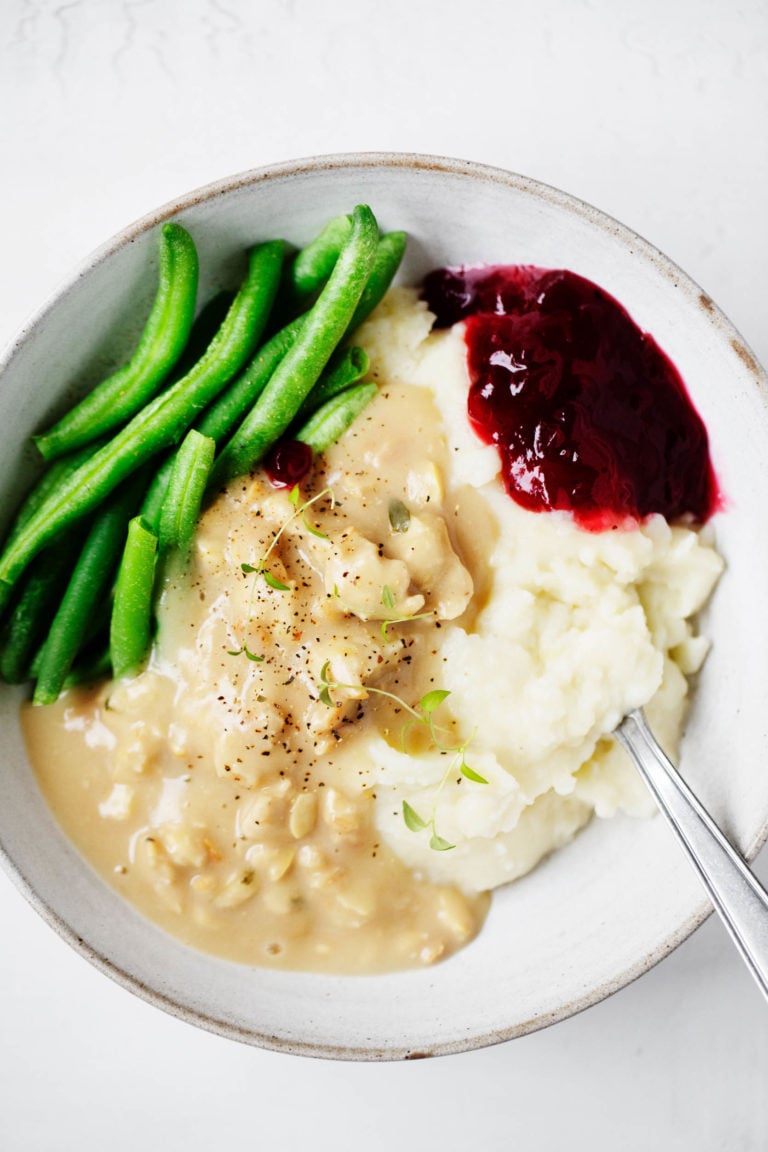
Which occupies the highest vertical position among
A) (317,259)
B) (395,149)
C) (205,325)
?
(395,149)

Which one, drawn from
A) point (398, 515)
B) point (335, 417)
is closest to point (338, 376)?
point (335, 417)

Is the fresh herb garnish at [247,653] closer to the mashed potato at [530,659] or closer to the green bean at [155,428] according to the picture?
the mashed potato at [530,659]

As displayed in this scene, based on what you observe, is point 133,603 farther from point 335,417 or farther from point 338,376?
point 338,376

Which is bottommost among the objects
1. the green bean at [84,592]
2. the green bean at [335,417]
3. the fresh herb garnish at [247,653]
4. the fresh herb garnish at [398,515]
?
the green bean at [84,592]

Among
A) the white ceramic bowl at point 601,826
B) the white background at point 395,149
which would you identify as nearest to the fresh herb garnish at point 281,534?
the white ceramic bowl at point 601,826

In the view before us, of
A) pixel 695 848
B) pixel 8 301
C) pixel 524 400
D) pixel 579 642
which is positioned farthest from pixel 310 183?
pixel 695 848

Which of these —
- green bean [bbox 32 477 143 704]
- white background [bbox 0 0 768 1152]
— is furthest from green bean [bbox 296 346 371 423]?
white background [bbox 0 0 768 1152]

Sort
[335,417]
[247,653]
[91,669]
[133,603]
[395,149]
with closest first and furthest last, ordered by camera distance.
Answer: [247,653], [133,603], [335,417], [91,669], [395,149]

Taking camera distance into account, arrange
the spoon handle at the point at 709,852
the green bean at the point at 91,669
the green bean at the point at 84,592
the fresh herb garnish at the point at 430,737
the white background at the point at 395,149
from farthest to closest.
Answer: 1. the white background at the point at 395,149
2. the green bean at the point at 91,669
3. the green bean at the point at 84,592
4. the fresh herb garnish at the point at 430,737
5. the spoon handle at the point at 709,852
